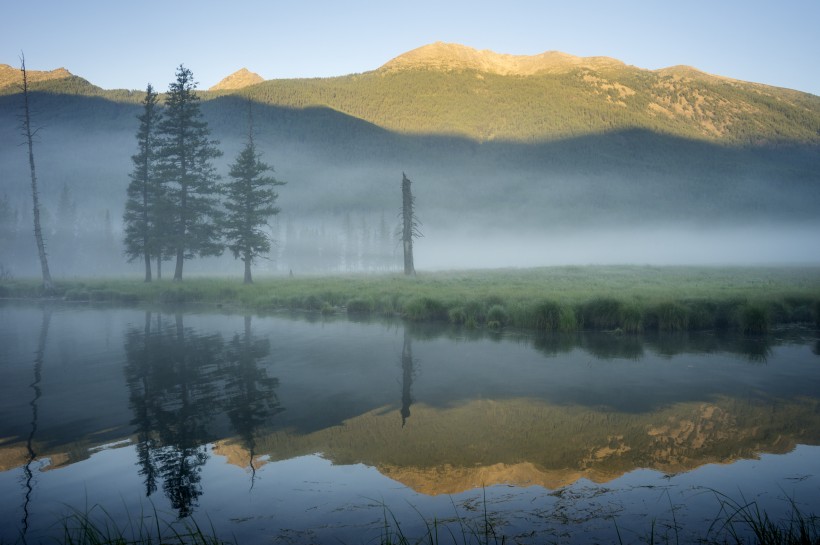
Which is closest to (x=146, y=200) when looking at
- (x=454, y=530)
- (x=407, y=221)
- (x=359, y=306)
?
(x=407, y=221)

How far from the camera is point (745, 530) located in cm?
579

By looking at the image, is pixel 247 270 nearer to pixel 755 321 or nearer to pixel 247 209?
pixel 247 209

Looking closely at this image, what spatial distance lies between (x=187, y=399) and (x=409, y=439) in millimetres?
5808

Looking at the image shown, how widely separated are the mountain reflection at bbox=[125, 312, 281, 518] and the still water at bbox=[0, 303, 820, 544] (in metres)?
0.06

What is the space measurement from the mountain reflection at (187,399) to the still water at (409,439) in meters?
0.06

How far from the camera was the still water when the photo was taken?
6328mm

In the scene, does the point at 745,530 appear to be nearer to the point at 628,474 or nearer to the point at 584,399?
the point at 628,474

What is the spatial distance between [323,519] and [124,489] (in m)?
2.97

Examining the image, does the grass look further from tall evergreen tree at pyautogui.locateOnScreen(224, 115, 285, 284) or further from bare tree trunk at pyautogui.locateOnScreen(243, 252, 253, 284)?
tall evergreen tree at pyautogui.locateOnScreen(224, 115, 285, 284)

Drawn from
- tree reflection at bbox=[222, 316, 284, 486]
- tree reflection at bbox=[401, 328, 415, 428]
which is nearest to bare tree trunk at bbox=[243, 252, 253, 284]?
tree reflection at bbox=[222, 316, 284, 486]

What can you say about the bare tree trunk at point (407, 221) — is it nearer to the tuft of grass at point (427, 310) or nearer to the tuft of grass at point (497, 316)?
the tuft of grass at point (427, 310)

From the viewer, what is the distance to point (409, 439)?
367 inches

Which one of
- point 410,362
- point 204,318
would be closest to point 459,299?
point 410,362

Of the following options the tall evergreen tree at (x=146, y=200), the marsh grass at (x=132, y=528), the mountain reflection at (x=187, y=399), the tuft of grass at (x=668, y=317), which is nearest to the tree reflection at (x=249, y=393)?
the mountain reflection at (x=187, y=399)
